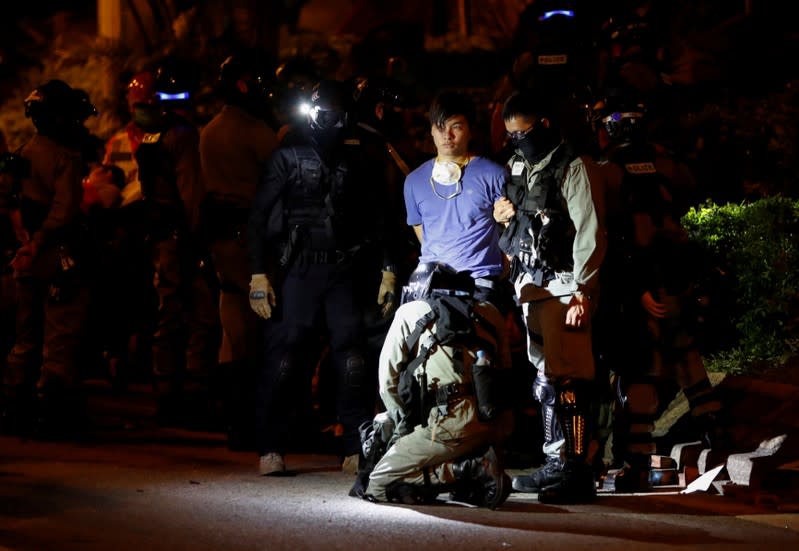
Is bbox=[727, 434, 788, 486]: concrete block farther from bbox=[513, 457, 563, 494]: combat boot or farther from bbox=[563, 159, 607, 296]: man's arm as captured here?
bbox=[563, 159, 607, 296]: man's arm

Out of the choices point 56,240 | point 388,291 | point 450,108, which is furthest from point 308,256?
point 56,240

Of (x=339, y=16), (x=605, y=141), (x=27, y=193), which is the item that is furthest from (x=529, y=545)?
(x=339, y=16)

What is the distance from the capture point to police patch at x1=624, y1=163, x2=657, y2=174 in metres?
9.23

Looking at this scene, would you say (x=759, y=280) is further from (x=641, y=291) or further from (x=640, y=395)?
(x=640, y=395)

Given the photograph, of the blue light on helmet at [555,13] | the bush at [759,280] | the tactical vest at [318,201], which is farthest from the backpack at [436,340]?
the blue light on helmet at [555,13]

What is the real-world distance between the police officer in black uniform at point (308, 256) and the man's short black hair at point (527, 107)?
1.32 m

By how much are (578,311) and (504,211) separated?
2.55 feet

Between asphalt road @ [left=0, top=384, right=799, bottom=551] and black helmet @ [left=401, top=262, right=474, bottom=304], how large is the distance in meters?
1.28

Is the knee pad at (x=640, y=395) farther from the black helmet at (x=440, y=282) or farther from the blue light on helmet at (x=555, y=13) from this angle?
the blue light on helmet at (x=555, y=13)

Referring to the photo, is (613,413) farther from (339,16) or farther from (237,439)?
(339,16)

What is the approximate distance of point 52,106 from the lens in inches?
443

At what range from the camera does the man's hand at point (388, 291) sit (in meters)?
9.39

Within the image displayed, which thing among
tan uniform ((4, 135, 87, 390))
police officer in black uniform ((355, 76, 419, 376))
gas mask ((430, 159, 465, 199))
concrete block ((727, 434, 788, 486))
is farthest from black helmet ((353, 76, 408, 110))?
concrete block ((727, 434, 788, 486))

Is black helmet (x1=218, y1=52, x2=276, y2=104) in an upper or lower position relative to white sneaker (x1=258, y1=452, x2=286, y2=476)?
upper
